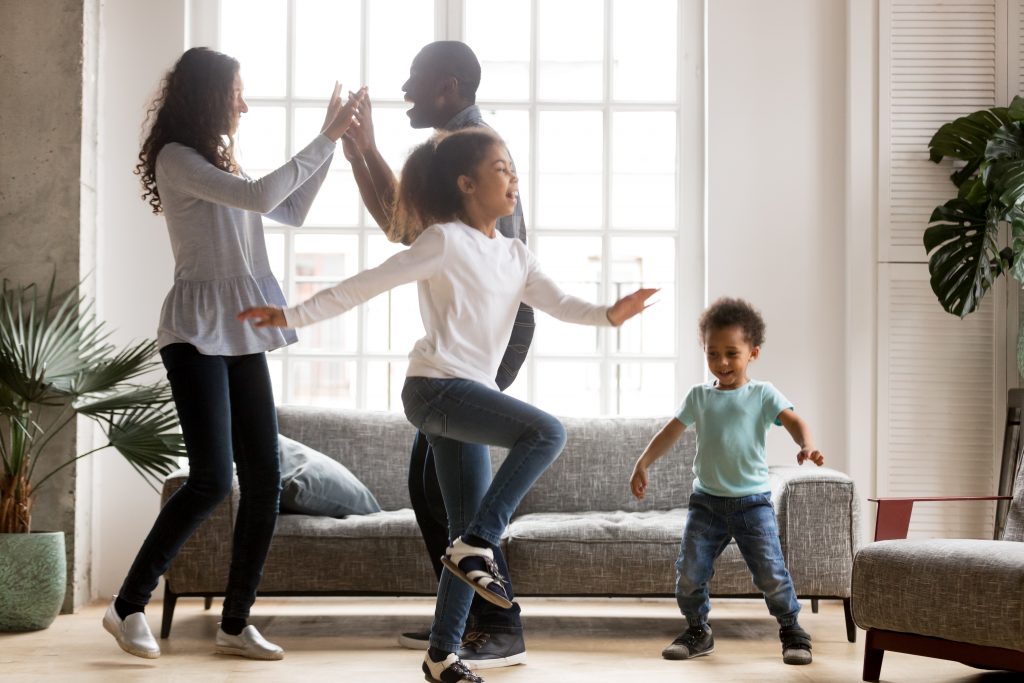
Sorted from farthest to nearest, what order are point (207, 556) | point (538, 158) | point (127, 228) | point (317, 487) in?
point (538, 158) < point (127, 228) < point (317, 487) < point (207, 556)

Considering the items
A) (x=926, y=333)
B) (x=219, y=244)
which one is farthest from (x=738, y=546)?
(x=219, y=244)

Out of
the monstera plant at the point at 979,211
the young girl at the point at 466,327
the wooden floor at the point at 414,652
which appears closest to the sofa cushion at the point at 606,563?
the wooden floor at the point at 414,652

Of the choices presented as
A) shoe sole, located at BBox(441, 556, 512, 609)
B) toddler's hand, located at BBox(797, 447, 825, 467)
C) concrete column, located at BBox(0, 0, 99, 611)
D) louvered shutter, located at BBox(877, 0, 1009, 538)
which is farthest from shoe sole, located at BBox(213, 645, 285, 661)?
louvered shutter, located at BBox(877, 0, 1009, 538)

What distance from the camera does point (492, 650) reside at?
109 inches

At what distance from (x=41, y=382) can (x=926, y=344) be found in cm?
314

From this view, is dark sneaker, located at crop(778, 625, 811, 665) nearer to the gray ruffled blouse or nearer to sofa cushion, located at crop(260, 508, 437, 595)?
sofa cushion, located at crop(260, 508, 437, 595)

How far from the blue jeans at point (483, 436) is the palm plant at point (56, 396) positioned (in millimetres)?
1301

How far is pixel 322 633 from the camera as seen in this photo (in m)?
3.37

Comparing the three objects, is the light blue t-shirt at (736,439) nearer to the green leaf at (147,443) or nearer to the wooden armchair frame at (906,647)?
the wooden armchair frame at (906,647)

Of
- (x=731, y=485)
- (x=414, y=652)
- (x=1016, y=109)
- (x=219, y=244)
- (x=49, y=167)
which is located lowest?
(x=414, y=652)

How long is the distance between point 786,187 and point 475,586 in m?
2.59

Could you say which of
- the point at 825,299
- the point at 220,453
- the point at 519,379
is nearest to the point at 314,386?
the point at 519,379

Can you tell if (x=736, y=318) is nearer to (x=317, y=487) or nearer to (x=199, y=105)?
(x=317, y=487)

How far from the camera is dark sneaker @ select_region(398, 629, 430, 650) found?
10.2ft
